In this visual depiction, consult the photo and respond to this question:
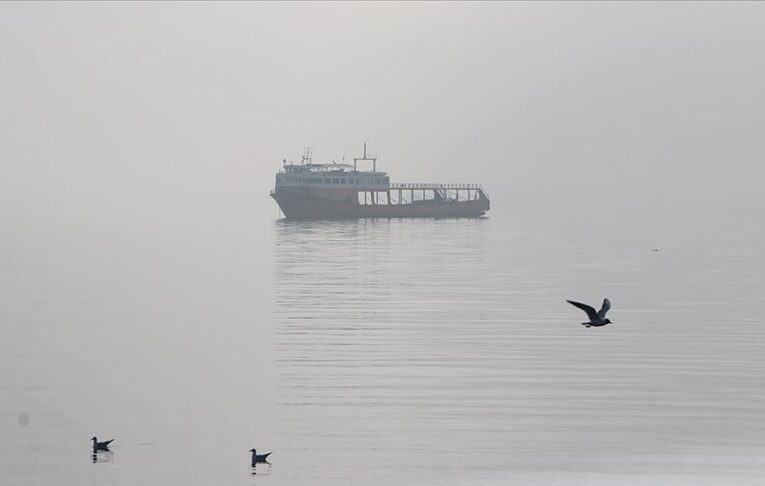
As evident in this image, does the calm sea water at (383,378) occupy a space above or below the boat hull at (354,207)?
below

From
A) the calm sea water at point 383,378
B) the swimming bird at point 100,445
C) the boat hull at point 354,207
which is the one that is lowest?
the swimming bird at point 100,445

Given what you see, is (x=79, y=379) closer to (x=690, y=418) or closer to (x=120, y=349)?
(x=120, y=349)

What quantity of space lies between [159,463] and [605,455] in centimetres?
938

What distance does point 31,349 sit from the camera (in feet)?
148

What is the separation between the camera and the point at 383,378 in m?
39.2

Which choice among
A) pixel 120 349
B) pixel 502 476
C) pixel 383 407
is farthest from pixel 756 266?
pixel 502 476

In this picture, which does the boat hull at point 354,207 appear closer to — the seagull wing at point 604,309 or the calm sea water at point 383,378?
the calm sea water at point 383,378

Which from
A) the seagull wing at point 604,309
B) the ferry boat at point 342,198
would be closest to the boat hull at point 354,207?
the ferry boat at point 342,198

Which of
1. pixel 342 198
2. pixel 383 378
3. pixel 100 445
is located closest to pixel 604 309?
pixel 100 445

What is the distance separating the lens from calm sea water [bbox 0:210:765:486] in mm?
29250

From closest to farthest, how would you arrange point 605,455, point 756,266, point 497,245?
point 605,455 → point 756,266 → point 497,245

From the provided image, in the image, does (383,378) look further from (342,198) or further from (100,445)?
(342,198)

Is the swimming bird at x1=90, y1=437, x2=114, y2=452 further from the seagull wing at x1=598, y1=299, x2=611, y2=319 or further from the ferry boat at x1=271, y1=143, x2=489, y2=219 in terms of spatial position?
the ferry boat at x1=271, y1=143, x2=489, y2=219

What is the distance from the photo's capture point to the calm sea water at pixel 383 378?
96.0 feet
